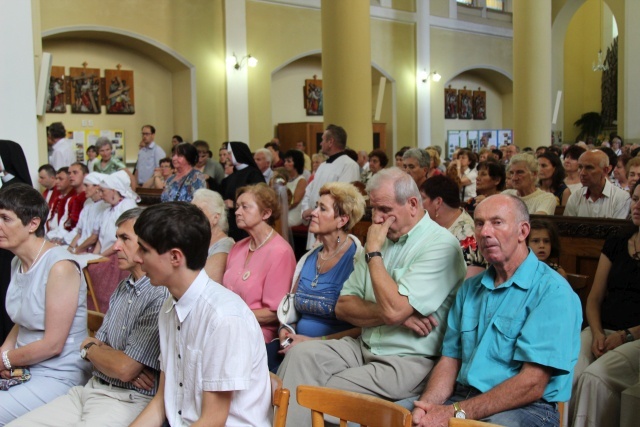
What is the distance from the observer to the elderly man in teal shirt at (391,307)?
3285 millimetres

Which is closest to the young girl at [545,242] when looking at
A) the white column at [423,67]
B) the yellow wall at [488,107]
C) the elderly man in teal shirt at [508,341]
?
the elderly man in teal shirt at [508,341]

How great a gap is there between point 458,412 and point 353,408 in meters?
0.60

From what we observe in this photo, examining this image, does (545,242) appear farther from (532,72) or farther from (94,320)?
(532,72)

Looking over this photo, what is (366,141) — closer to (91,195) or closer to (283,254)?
(91,195)

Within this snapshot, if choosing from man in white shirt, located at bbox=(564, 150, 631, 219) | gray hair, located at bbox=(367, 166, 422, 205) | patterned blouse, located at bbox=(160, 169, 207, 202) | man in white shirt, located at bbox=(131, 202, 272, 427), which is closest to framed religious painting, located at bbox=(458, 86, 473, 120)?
patterned blouse, located at bbox=(160, 169, 207, 202)

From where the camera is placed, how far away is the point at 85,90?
13.1 m

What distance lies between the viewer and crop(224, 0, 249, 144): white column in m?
14.5

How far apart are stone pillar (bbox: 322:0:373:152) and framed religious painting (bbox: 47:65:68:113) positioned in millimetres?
4919

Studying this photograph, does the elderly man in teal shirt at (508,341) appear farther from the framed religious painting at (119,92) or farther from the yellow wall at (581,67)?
the yellow wall at (581,67)

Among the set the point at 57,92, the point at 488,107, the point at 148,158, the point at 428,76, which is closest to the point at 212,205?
the point at 148,158

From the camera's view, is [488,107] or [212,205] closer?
[212,205]

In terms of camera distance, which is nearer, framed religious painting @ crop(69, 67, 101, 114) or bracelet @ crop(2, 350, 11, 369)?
bracelet @ crop(2, 350, 11, 369)

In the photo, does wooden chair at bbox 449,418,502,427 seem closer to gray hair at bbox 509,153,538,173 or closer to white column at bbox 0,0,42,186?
→ gray hair at bbox 509,153,538,173

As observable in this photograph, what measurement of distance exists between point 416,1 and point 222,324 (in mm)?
17729
